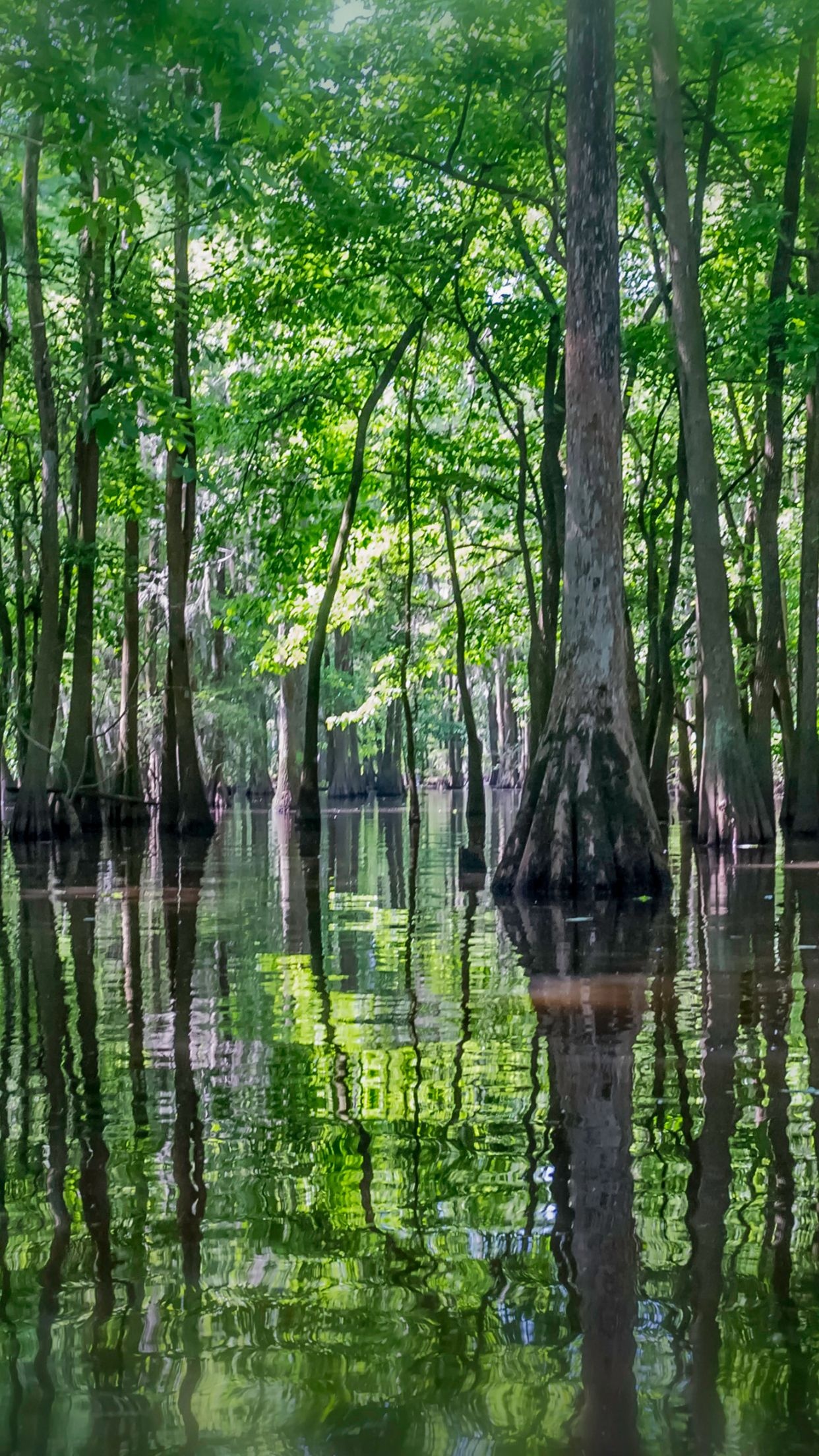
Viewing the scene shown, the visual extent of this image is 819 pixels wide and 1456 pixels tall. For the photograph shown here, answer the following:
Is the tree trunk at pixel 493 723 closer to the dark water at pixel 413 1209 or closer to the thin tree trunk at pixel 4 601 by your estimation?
the thin tree trunk at pixel 4 601

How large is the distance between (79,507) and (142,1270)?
2218 centimetres

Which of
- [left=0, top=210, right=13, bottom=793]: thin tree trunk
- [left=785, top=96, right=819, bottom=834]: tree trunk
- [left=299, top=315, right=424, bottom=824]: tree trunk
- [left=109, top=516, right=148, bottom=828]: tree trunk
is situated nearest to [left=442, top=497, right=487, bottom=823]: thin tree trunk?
[left=299, top=315, right=424, bottom=824]: tree trunk

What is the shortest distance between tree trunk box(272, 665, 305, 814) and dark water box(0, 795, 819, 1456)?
31178 mm

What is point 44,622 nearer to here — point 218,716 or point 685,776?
point 685,776

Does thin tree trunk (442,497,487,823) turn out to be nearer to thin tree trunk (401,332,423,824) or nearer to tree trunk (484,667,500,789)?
thin tree trunk (401,332,423,824)

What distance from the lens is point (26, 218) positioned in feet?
63.1

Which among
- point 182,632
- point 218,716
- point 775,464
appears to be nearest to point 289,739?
point 218,716

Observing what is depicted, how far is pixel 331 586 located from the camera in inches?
904

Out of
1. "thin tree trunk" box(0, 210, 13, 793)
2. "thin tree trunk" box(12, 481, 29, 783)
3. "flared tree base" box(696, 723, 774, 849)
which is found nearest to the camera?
"flared tree base" box(696, 723, 774, 849)

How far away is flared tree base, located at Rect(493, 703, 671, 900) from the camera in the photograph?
34.2ft

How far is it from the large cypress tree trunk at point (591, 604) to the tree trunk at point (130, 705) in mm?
15059

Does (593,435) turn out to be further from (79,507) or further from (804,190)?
(79,507)

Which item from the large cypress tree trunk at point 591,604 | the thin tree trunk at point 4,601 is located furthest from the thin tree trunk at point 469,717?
the large cypress tree trunk at point 591,604

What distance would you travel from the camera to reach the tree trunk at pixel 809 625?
63.7 ft
